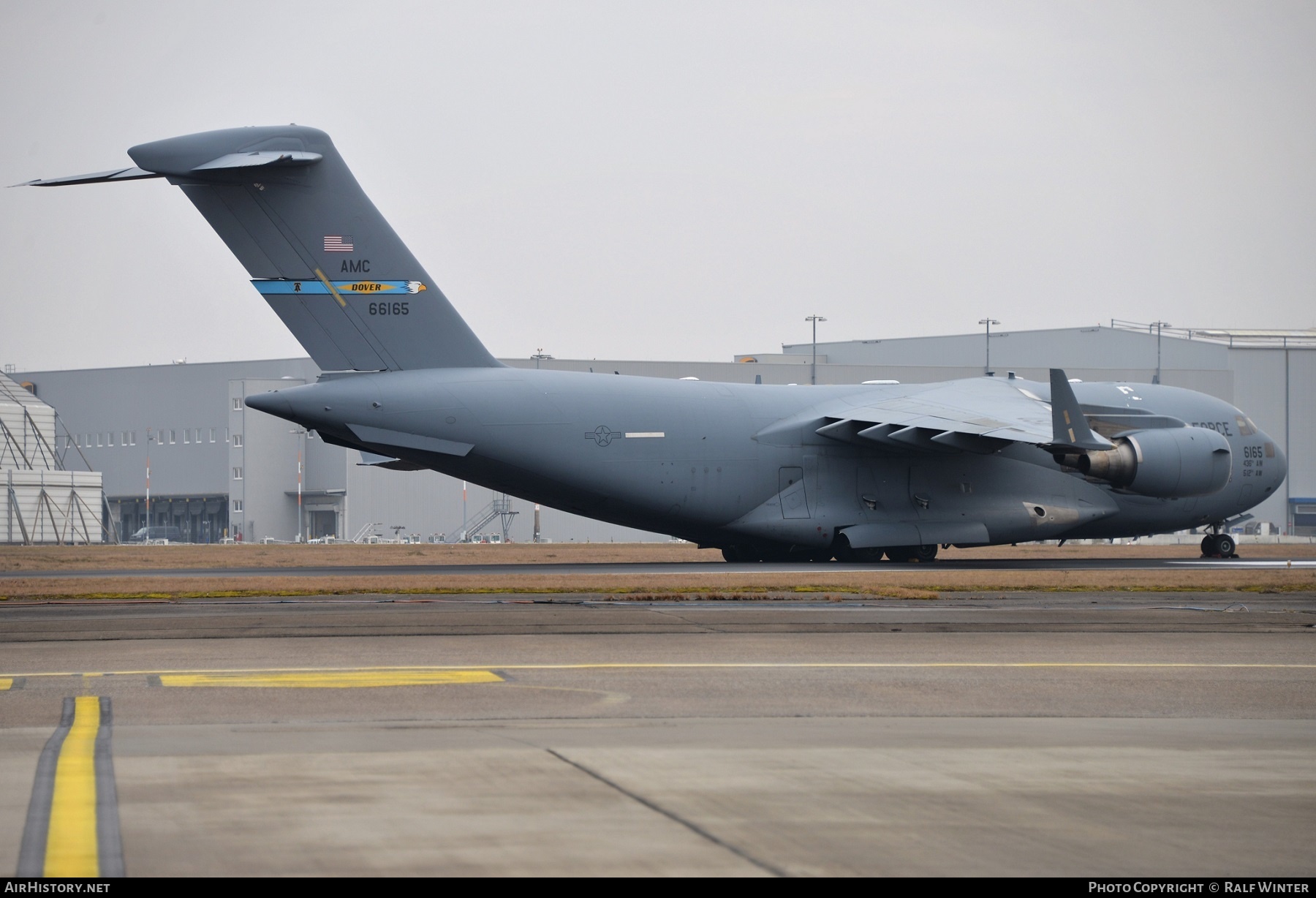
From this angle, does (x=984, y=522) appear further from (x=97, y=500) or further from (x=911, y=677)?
(x=97, y=500)

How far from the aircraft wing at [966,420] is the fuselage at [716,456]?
0.42 meters

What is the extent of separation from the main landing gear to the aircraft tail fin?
20791 millimetres

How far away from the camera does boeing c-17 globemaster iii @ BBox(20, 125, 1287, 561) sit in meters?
26.3

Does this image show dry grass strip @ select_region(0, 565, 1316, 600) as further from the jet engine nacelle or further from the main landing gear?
the main landing gear

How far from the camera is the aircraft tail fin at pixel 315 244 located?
25.6m

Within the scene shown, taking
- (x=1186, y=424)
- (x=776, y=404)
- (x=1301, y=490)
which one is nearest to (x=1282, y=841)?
(x=776, y=404)

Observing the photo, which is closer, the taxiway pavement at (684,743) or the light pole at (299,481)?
the taxiway pavement at (684,743)

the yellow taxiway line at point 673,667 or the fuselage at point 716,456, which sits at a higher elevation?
the fuselage at point 716,456

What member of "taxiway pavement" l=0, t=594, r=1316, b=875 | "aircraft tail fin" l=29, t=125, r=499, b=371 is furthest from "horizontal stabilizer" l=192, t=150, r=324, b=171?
"taxiway pavement" l=0, t=594, r=1316, b=875

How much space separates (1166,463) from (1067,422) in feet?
11.3

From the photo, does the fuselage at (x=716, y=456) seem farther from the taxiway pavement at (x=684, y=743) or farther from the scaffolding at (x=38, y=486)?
the scaffolding at (x=38, y=486)

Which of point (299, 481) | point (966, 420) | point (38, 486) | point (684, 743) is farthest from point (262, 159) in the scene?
point (299, 481)

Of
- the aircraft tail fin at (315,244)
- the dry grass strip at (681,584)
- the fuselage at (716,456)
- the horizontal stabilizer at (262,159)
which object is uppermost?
the horizontal stabilizer at (262,159)

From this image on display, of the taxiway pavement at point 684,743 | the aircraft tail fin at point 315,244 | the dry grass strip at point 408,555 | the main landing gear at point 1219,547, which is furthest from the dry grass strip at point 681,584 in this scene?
the main landing gear at point 1219,547
